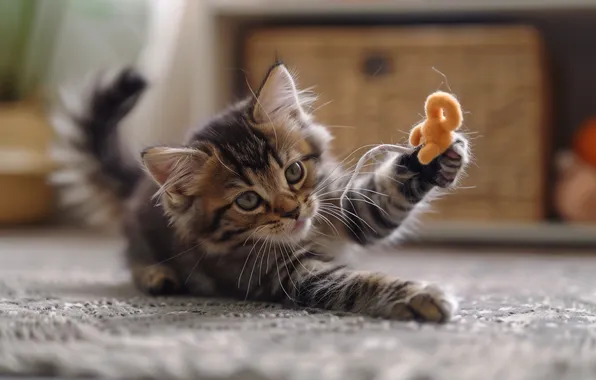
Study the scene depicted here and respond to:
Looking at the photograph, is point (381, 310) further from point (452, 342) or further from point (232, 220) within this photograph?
point (232, 220)

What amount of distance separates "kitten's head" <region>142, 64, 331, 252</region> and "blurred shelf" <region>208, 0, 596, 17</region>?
0.99m

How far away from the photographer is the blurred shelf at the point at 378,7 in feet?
6.63

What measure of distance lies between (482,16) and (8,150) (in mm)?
1881

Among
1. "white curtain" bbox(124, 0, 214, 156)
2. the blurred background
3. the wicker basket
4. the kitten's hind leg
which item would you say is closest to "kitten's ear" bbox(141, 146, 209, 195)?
the kitten's hind leg

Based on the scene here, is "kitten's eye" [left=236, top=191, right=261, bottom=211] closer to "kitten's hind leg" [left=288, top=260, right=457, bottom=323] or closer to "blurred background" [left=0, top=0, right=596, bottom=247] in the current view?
"kitten's hind leg" [left=288, top=260, right=457, bottom=323]

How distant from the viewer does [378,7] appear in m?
2.09

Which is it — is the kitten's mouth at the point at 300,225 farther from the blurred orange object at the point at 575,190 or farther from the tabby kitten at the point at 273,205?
the blurred orange object at the point at 575,190

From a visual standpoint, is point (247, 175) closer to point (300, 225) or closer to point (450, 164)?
point (300, 225)

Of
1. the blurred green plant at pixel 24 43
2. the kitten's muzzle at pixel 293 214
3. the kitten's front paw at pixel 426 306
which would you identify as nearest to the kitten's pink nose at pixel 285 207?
the kitten's muzzle at pixel 293 214

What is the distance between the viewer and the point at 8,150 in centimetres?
254

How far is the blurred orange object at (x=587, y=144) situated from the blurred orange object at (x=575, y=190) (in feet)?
0.06

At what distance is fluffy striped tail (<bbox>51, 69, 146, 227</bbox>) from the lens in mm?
1557

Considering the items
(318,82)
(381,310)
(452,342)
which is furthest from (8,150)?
(452,342)

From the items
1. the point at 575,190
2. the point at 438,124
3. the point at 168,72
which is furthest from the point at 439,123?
the point at 168,72
